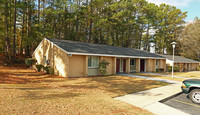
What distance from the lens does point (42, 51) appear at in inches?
659

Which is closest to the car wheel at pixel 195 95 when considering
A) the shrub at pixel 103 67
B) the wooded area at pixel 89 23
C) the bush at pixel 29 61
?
the shrub at pixel 103 67

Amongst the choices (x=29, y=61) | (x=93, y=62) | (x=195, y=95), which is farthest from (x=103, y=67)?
(x=29, y=61)

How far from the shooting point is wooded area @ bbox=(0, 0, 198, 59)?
23125mm

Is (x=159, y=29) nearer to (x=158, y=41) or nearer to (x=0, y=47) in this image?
(x=158, y=41)

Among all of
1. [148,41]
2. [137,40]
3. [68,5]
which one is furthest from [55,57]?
[148,41]

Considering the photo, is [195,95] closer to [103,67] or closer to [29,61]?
[103,67]

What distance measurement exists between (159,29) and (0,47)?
47.4 metres

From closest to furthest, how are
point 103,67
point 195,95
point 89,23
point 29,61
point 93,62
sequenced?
1. point 195,95
2. point 103,67
3. point 93,62
4. point 29,61
5. point 89,23

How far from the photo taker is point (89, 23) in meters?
32.8

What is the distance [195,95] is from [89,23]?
29.9m

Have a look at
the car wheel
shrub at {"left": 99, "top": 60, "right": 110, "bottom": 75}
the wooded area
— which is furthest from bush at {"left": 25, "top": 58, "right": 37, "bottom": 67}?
the car wheel

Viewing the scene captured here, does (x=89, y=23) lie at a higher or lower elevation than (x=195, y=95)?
higher

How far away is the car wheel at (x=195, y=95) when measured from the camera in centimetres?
615

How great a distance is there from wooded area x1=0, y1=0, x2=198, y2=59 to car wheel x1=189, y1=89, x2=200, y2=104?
23062 millimetres
